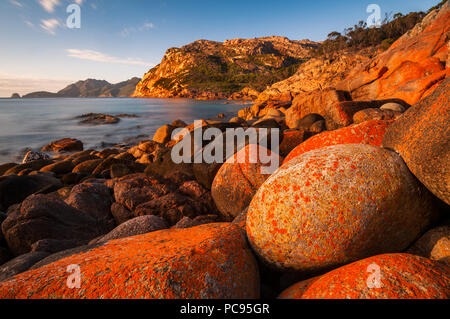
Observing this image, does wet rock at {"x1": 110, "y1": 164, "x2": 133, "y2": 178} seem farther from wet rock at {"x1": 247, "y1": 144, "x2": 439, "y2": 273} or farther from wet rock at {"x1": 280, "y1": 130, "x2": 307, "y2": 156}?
wet rock at {"x1": 247, "y1": 144, "x2": 439, "y2": 273}

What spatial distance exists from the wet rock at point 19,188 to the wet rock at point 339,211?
6.68 meters

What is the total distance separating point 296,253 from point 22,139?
2611 centimetres

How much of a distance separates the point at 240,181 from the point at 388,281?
275cm

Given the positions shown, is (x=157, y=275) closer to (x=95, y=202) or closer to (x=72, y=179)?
(x=95, y=202)

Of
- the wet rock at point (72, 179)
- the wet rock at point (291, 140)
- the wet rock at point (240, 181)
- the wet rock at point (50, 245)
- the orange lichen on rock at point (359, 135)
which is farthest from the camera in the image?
the wet rock at point (72, 179)

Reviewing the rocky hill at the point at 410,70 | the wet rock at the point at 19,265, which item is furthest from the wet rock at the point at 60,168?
the rocky hill at the point at 410,70

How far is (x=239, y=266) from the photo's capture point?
69.0 inches

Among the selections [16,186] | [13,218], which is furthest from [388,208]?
[16,186]

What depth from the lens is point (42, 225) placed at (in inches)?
139

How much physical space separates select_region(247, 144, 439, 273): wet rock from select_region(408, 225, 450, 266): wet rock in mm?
69

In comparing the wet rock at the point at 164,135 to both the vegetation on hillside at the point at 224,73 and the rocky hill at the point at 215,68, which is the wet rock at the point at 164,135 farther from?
the vegetation on hillside at the point at 224,73

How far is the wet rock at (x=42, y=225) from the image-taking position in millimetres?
3400

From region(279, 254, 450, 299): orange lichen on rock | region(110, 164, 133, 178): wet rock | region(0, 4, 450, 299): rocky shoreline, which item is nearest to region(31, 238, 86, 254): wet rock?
region(0, 4, 450, 299): rocky shoreline
